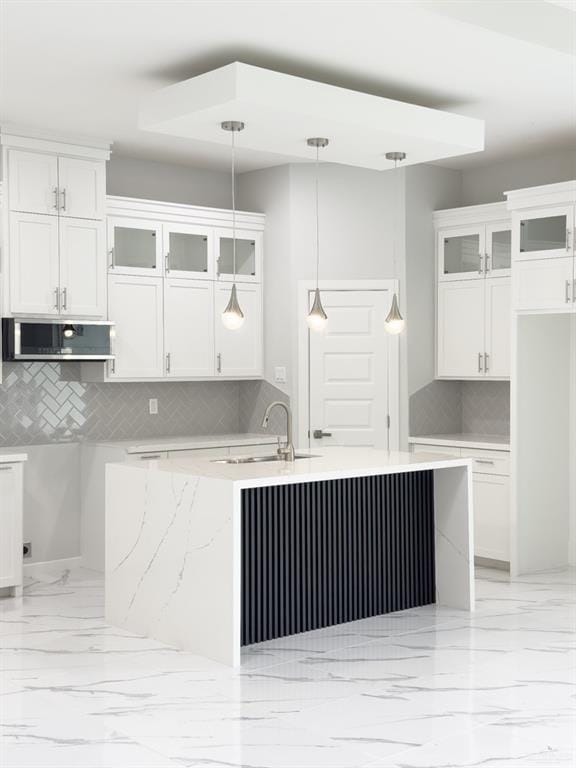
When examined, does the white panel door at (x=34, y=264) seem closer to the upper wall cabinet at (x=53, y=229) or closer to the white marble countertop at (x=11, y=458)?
the upper wall cabinet at (x=53, y=229)

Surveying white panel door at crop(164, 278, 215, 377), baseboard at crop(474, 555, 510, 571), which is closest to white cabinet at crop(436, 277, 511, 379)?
baseboard at crop(474, 555, 510, 571)

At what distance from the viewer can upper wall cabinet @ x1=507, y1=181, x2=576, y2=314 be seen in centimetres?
637

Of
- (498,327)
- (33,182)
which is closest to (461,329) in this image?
(498,327)

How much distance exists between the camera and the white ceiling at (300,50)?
4.38 metres

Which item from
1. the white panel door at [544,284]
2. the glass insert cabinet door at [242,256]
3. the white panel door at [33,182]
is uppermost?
the white panel door at [33,182]

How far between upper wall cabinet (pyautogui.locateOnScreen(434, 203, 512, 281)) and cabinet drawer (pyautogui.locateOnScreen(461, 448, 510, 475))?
1312 millimetres

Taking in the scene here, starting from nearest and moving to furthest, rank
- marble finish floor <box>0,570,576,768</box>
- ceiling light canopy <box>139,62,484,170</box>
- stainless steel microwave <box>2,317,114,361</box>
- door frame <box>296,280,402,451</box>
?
marble finish floor <box>0,570,576,768</box> → ceiling light canopy <box>139,62,484,170</box> → stainless steel microwave <box>2,317,114,361</box> → door frame <box>296,280,402,451</box>

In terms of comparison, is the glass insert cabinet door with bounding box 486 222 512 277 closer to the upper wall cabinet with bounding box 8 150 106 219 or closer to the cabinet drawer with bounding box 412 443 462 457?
the cabinet drawer with bounding box 412 443 462 457

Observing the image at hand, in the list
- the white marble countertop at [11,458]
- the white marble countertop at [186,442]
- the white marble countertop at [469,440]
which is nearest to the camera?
the white marble countertop at [11,458]

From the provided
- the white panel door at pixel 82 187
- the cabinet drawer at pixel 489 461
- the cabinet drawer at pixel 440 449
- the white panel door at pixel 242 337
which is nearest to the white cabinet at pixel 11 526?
the white panel door at pixel 82 187

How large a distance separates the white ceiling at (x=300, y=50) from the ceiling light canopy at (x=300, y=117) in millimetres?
158

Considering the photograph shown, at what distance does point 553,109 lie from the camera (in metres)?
6.00

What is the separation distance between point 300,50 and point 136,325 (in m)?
2.72

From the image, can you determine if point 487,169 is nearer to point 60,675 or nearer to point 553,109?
point 553,109
